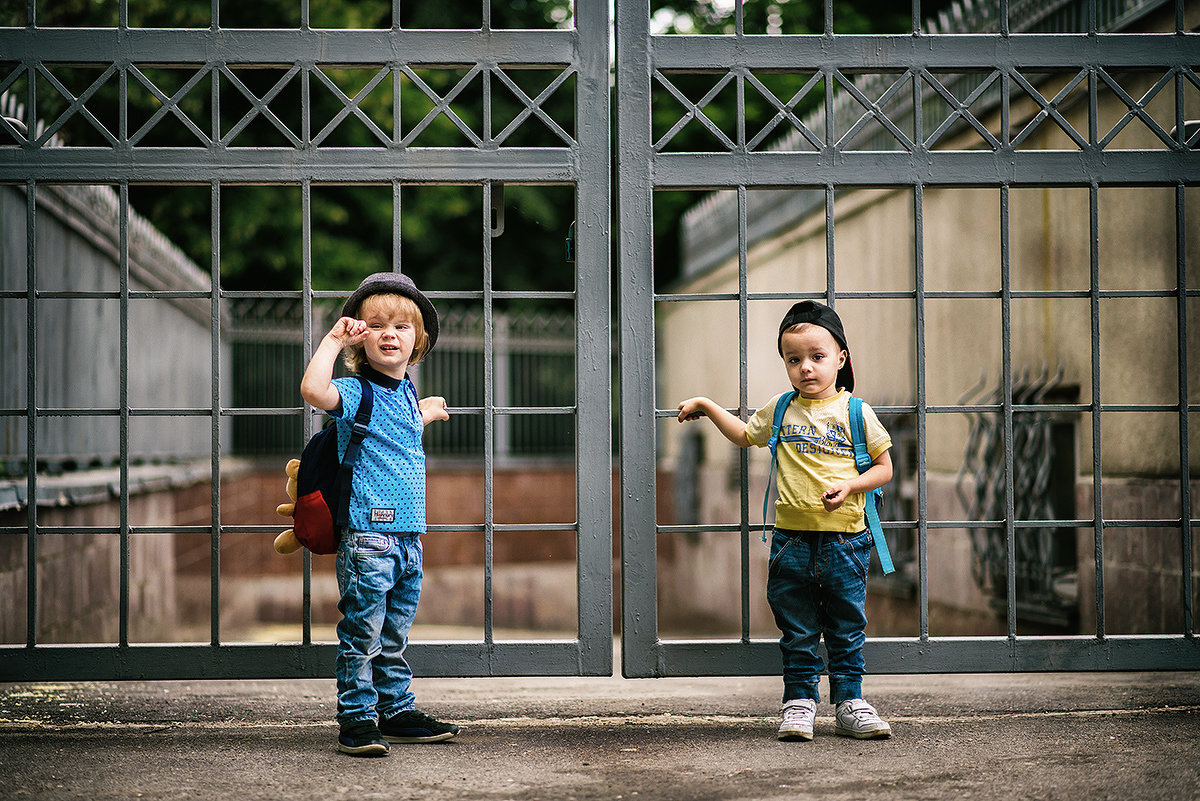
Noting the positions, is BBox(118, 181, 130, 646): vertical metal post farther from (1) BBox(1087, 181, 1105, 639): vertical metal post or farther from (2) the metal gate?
(1) BBox(1087, 181, 1105, 639): vertical metal post

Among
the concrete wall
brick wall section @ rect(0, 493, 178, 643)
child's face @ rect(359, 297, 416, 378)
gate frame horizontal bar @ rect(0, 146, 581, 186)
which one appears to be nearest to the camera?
child's face @ rect(359, 297, 416, 378)

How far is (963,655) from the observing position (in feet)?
14.4

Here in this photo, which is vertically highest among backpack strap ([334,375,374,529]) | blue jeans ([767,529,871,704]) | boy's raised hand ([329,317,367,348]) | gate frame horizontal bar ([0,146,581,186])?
gate frame horizontal bar ([0,146,581,186])

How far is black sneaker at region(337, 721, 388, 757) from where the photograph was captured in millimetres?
3650

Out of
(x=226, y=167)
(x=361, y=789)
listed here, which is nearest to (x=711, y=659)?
(x=361, y=789)

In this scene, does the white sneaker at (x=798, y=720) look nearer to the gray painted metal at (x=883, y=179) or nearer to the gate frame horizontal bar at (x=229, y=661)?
the gray painted metal at (x=883, y=179)

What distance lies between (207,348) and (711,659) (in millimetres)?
8145

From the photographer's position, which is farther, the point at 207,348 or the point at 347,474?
the point at 207,348

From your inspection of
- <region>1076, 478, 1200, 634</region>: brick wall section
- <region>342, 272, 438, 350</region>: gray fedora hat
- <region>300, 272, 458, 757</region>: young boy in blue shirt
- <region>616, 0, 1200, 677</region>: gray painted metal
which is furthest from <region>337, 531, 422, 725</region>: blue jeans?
<region>1076, 478, 1200, 634</region>: brick wall section

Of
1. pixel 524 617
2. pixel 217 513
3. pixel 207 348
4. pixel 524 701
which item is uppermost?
pixel 207 348

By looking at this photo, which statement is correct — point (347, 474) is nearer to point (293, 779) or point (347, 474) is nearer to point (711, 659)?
point (293, 779)

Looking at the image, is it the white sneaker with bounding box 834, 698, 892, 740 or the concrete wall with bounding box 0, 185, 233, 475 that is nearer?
the white sneaker with bounding box 834, 698, 892, 740

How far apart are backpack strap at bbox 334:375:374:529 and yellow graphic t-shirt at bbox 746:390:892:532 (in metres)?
1.37

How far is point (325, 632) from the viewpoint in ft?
37.1
